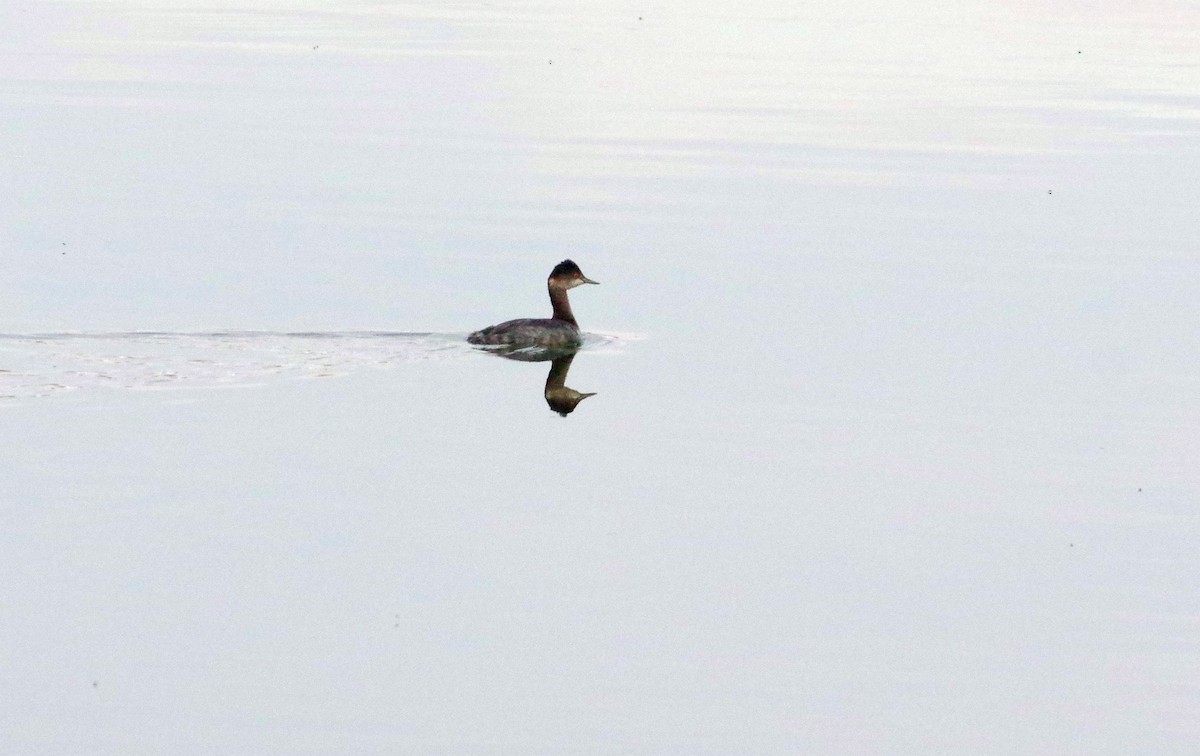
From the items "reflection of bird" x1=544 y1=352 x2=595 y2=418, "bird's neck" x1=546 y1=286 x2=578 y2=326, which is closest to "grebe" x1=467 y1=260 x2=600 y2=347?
"bird's neck" x1=546 y1=286 x2=578 y2=326

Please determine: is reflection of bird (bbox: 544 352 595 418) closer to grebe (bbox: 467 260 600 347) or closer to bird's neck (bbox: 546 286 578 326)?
grebe (bbox: 467 260 600 347)

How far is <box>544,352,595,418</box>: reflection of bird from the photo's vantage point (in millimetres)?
14672

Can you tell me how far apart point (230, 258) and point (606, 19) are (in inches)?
971

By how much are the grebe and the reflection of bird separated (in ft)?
0.89

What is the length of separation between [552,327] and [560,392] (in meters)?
1.73

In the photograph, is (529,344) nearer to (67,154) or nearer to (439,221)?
(439,221)

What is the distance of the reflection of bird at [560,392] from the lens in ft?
48.1

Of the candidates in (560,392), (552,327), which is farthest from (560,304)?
(560,392)

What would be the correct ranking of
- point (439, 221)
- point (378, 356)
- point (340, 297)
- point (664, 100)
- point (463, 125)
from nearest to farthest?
1. point (378, 356)
2. point (340, 297)
3. point (439, 221)
4. point (463, 125)
5. point (664, 100)

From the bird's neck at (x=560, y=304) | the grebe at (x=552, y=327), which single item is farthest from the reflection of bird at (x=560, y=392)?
the bird's neck at (x=560, y=304)

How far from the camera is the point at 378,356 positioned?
15766mm

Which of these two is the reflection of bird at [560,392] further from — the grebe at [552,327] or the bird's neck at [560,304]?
the bird's neck at [560,304]

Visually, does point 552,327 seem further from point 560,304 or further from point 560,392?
point 560,392

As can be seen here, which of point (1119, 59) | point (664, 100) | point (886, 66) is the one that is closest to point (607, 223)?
point (664, 100)
